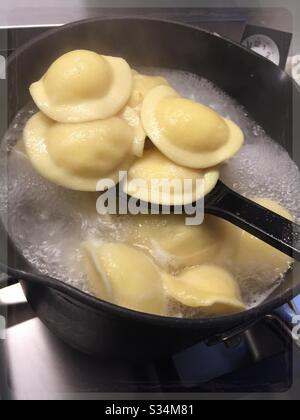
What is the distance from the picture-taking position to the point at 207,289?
0.53m

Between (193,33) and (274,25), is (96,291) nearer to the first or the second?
(193,33)

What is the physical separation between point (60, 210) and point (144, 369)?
0.22 meters

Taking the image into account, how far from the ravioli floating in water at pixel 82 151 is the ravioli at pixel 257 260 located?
157 millimetres

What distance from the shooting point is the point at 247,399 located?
0.62m

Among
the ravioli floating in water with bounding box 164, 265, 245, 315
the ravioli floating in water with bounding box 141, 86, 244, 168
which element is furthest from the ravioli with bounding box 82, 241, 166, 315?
the ravioli floating in water with bounding box 141, 86, 244, 168

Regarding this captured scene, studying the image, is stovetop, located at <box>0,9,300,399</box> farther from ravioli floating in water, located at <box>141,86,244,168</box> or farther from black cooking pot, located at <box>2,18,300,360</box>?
ravioli floating in water, located at <box>141,86,244,168</box>

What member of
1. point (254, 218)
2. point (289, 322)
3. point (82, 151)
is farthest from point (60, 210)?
point (289, 322)

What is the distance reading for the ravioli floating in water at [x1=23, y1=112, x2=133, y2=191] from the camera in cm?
52

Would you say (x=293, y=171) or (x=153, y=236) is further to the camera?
(x=293, y=171)

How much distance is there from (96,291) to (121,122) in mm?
187

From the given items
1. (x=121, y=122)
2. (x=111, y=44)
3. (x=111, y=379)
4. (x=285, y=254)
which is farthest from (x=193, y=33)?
(x=111, y=379)

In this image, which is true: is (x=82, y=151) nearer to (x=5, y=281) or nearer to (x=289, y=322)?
(x=5, y=281)

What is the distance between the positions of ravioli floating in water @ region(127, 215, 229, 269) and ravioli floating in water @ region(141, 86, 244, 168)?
68 mm

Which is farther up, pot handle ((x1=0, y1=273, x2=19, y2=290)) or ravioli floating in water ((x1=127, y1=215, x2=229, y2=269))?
ravioli floating in water ((x1=127, y1=215, x2=229, y2=269))
